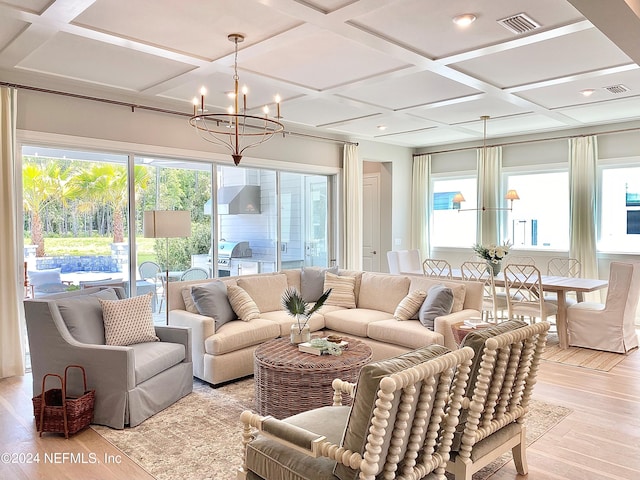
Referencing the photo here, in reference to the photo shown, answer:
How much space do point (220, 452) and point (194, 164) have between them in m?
3.97

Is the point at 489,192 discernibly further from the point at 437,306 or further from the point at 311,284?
the point at 437,306

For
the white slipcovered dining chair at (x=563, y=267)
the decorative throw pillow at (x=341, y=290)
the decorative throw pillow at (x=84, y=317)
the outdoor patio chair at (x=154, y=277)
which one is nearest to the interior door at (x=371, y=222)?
the white slipcovered dining chair at (x=563, y=267)

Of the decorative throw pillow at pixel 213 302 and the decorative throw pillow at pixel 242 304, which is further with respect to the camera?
the decorative throw pillow at pixel 242 304

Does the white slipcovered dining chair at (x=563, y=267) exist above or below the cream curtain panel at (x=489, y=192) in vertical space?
below

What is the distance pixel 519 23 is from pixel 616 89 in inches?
99.4

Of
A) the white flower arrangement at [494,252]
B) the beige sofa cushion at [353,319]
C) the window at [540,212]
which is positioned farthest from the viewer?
the window at [540,212]

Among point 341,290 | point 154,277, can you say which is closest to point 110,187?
point 154,277

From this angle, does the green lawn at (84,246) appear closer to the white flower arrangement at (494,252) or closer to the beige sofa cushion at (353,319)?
the beige sofa cushion at (353,319)

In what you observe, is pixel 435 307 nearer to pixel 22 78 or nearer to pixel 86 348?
pixel 86 348

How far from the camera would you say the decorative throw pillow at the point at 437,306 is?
4727mm

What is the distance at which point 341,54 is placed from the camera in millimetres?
4098

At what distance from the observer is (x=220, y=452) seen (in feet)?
10.2

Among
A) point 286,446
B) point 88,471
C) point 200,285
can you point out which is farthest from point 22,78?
point 286,446

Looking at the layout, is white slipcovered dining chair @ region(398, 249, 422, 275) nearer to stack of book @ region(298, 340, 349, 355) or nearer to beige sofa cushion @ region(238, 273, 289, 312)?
beige sofa cushion @ region(238, 273, 289, 312)
